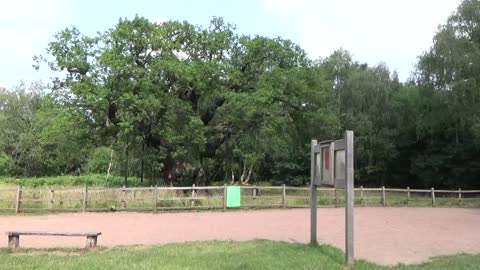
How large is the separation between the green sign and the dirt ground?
3.02 ft

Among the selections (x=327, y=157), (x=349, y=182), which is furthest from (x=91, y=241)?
(x=349, y=182)

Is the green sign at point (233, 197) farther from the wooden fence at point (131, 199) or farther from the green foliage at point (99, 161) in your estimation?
the green foliage at point (99, 161)

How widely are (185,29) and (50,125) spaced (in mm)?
8519

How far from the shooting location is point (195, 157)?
29.0m

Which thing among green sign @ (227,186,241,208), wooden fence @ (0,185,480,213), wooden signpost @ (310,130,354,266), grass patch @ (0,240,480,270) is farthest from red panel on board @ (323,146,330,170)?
green sign @ (227,186,241,208)

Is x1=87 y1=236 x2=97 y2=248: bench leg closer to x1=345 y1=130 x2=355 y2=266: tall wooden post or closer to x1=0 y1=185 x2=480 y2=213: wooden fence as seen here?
x1=345 y1=130 x2=355 y2=266: tall wooden post

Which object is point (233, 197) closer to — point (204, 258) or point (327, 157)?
point (327, 157)

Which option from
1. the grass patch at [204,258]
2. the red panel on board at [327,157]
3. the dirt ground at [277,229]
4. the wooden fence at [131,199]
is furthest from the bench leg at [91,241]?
the wooden fence at [131,199]

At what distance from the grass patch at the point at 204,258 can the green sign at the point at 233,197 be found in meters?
A: 11.7

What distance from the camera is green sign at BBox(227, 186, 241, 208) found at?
22.1 metres

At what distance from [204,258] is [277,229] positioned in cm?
662

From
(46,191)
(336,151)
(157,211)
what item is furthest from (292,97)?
(336,151)

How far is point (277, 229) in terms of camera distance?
14875 millimetres

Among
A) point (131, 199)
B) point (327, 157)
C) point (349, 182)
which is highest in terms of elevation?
point (327, 157)
